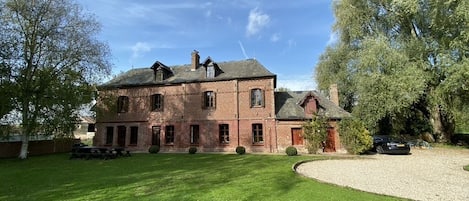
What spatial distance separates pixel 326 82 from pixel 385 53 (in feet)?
33.8

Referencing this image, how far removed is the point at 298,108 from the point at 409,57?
9544 millimetres

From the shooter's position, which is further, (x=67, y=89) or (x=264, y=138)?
(x=264, y=138)

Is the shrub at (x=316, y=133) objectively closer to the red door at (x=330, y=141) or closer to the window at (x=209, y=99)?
the red door at (x=330, y=141)

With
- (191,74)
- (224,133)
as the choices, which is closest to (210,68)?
(191,74)

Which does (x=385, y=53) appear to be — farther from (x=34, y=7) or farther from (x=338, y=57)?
(x=34, y=7)

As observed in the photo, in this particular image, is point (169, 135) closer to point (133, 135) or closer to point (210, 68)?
point (133, 135)

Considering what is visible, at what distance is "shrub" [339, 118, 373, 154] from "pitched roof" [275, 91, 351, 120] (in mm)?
986

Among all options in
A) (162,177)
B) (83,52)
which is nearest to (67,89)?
(83,52)

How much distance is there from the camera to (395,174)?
36.3 feet

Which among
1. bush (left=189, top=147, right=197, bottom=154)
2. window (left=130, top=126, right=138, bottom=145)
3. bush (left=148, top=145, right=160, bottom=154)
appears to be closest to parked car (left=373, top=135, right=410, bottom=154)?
bush (left=189, top=147, right=197, bottom=154)

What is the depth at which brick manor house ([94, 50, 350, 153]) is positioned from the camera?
20844mm

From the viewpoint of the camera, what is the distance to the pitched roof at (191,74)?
2202 centimetres

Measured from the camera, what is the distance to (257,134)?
21141 millimetres

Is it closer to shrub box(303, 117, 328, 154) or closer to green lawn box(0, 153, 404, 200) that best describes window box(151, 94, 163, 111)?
green lawn box(0, 153, 404, 200)
